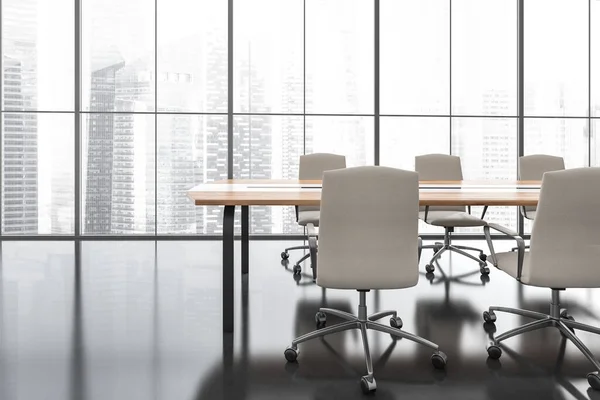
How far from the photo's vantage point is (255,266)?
5.24 m

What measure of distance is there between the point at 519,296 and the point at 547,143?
142 inches

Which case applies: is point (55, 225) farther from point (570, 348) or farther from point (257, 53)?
point (570, 348)

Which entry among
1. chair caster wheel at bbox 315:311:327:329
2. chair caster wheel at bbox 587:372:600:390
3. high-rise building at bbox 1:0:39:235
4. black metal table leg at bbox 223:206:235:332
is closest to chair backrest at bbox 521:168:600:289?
chair caster wheel at bbox 587:372:600:390

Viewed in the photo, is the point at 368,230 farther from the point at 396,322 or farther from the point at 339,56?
the point at 339,56

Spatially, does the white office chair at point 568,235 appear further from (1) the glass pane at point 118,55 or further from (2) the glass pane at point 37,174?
(2) the glass pane at point 37,174

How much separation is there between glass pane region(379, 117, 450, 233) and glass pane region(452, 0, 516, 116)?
0.34 metres

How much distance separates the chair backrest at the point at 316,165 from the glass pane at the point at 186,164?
1.75 metres

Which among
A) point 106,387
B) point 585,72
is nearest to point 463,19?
point 585,72

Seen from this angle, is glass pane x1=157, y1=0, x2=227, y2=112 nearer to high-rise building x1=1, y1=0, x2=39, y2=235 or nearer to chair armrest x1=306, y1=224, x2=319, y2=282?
high-rise building x1=1, y1=0, x2=39, y2=235

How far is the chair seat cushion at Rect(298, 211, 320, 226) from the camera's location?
15.7 ft

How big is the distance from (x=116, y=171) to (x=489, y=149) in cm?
475

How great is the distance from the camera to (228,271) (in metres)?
3.30

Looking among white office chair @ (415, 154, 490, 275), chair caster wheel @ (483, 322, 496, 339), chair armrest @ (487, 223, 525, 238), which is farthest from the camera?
white office chair @ (415, 154, 490, 275)

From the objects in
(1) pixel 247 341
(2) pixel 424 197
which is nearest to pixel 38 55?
(1) pixel 247 341
